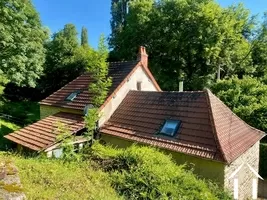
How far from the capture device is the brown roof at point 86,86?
1680 cm

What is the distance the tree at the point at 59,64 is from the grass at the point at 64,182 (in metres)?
26.9

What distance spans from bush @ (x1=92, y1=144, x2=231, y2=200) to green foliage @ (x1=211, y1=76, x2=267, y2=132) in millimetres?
12014

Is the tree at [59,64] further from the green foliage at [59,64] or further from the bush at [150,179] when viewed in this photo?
the bush at [150,179]

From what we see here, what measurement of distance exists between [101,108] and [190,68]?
18301mm

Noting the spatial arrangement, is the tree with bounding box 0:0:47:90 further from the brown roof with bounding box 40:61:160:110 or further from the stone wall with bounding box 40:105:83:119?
the brown roof with bounding box 40:61:160:110

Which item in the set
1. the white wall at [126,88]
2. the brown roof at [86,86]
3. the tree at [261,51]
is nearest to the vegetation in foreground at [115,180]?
the white wall at [126,88]

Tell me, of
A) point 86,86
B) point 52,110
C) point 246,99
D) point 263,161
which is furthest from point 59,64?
point 263,161

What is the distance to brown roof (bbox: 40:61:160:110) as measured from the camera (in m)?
16.8

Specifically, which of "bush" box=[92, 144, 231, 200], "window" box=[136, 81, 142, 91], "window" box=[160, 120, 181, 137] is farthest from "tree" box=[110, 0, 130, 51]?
"bush" box=[92, 144, 231, 200]

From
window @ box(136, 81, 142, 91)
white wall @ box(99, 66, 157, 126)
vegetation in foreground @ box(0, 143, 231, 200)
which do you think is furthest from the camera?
window @ box(136, 81, 142, 91)

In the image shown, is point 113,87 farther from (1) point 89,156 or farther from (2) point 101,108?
(1) point 89,156

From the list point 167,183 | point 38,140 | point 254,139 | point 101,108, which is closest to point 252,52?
point 254,139

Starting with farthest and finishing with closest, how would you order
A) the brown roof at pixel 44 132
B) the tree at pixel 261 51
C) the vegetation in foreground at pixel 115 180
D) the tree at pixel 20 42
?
1. the tree at pixel 261 51
2. the tree at pixel 20 42
3. the brown roof at pixel 44 132
4. the vegetation in foreground at pixel 115 180

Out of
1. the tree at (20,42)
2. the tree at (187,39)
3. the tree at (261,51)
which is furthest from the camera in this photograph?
the tree at (261,51)
